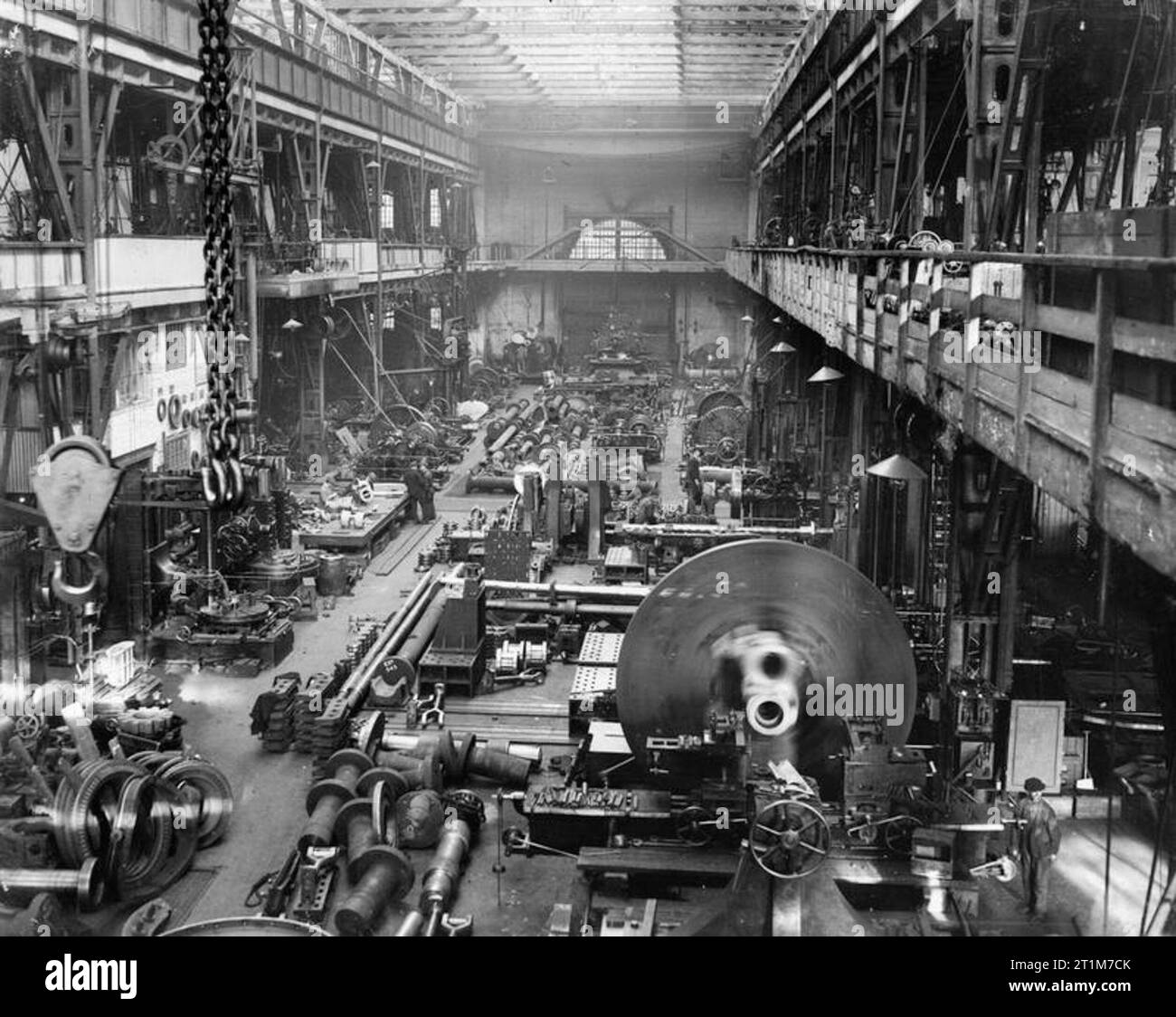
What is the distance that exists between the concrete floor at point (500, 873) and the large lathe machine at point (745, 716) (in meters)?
0.30

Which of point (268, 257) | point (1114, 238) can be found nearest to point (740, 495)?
point (268, 257)

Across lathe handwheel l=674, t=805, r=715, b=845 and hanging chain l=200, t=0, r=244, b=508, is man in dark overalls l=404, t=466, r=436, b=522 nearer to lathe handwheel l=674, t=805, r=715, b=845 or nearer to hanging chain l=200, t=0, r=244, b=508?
lathe handwheel l=674, t=805, r=715, b=845

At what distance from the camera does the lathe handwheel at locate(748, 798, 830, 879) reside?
20.1 ft

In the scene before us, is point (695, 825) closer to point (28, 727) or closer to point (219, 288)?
point (219, 288)

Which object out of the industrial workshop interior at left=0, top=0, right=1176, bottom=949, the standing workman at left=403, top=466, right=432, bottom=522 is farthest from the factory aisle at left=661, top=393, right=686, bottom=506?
the standing workman at left=403, top=466, right=432, bottom=522

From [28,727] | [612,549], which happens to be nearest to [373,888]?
[28,727]

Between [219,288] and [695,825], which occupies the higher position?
[219,288]

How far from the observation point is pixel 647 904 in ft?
21.9

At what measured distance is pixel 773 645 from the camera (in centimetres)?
744

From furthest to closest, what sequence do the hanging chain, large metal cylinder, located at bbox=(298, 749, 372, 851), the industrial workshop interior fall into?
large metal cylinder, located at bbox=(298, 749, 372, 851)
the industrial workshop interior
the hanging chain

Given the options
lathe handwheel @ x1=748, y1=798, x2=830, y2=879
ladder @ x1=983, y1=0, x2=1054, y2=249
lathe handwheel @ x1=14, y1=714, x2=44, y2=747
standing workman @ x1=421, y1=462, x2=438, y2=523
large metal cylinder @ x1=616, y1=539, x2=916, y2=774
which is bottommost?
lathe handwheel @ x1=14, y1=714, x2=44, y2=747

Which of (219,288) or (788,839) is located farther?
(788,839)

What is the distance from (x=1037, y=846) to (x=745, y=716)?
1769 mm

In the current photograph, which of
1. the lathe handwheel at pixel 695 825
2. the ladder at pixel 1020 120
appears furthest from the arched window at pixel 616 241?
the lathe handwheel at pixel 695 825
